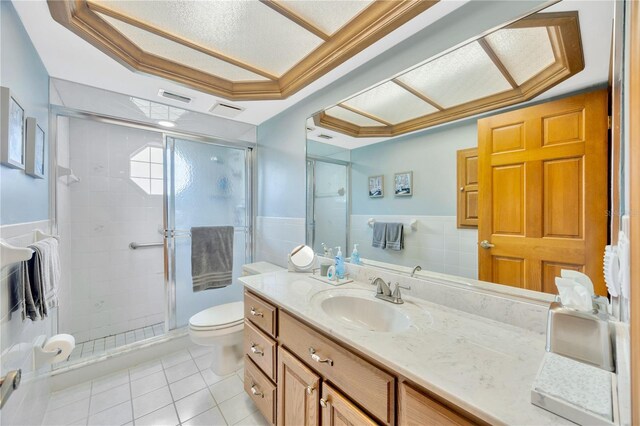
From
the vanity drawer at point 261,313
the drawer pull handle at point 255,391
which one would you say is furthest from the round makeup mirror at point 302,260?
the drawer pull handle at point 255,391

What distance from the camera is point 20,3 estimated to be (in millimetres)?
1057

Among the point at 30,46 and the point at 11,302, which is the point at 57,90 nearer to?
the point at 30,46

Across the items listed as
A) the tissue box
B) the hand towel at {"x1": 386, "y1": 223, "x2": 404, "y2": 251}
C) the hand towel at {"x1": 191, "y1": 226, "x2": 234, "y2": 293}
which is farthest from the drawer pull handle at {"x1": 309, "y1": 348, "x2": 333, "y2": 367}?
the hand towel at {"x1": 191, "y1": 226, "x2": 234, "y2": 293}

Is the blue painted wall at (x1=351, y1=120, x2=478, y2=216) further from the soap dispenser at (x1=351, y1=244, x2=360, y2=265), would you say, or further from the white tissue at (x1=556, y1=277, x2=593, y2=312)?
the white tissue at (x1=556, y1=277, x2=593, y2=312)

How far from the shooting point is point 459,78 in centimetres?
116

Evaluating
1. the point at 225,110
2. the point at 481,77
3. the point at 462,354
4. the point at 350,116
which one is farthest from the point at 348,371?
the point at 225,110

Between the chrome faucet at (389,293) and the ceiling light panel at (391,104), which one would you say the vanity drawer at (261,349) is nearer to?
the chrome faucet at (389,293)

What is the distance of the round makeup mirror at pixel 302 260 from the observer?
1766 mm

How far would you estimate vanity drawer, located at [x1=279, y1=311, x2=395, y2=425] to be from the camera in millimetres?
742

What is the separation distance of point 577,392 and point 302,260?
1430 millimetres

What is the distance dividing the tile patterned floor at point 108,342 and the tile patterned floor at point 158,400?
0.96 feet

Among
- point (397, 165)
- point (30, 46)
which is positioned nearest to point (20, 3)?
point (30, 46)

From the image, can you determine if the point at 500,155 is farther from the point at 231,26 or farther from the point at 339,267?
the point at 231,26

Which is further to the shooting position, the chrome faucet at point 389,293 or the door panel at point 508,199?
the chrome faucet at point 389,293
